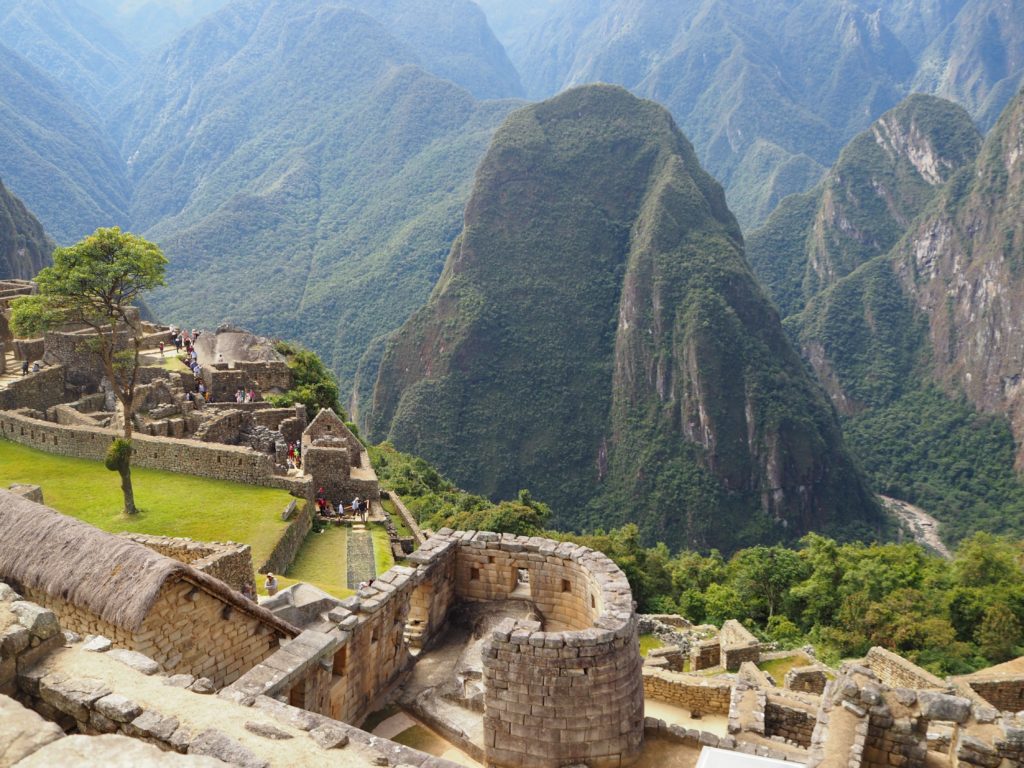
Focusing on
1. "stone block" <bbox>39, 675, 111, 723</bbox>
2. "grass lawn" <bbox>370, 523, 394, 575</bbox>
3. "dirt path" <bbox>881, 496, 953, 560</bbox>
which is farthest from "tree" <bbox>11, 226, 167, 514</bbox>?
"dirt path" <bbox>881, 496, 953, 560</bbox>

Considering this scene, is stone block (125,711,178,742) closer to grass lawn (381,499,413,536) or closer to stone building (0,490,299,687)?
stone building (0,490,299,687)

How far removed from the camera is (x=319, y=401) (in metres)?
33.9

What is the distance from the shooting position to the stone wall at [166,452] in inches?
925

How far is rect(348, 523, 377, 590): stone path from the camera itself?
65.1 feet

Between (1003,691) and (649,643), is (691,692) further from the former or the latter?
(649,643)

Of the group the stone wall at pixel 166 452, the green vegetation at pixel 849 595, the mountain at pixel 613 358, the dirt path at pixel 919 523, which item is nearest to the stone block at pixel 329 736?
the green vegetation at pixel 849 595

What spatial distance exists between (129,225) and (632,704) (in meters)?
194

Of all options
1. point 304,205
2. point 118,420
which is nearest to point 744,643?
point 118,420

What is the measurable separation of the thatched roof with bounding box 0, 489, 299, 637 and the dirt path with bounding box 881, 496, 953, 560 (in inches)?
3857

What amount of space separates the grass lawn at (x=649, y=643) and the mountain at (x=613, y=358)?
245 ft

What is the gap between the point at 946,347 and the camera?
479 ft

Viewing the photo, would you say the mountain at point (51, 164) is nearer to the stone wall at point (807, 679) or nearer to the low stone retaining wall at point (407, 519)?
the low stone retaining wall at point (407, 519)

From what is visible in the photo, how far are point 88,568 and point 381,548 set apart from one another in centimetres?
1482

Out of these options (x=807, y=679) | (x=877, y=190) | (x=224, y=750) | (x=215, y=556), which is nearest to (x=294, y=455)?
(x=215, y=556)
